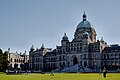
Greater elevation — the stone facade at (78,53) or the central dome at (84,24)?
the central dome at (84,24)

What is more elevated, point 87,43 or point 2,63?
point 87,43

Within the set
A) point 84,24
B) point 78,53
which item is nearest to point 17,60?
point 78,53

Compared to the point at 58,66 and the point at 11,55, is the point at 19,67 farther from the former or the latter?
the point at 58,66

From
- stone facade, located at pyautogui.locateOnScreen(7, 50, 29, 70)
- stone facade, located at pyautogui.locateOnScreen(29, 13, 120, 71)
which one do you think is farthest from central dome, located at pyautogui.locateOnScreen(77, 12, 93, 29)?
stone facade, located at pyautogui.locateOnScreen(7, 50, 29, 70)

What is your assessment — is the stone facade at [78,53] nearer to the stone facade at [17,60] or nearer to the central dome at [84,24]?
the central dome at [84,24]

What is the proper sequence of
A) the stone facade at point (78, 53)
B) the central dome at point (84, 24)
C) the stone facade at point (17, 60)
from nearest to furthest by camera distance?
the stone facade at point (78, 53) → the central dome at point (84, 24) → the stone facade at point (17, 60)

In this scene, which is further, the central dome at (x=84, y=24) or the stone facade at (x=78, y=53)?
the central dome at (x=84, y=24)

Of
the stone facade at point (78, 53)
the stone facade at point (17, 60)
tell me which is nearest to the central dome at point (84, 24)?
the stone facade at point (78, 53)

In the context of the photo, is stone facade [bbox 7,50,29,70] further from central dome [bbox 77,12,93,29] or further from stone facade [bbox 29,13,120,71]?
central dome [bbox 77,12,93,29]

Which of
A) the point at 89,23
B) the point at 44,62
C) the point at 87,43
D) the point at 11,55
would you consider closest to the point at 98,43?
the point at 87,43

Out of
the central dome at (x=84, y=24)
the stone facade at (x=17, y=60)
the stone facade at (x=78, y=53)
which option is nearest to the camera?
the stone facade at (x=78, y=53)

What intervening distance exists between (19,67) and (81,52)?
47827 millimetres

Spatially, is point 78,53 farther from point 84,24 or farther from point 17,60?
point 17,60

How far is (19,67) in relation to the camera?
144m
